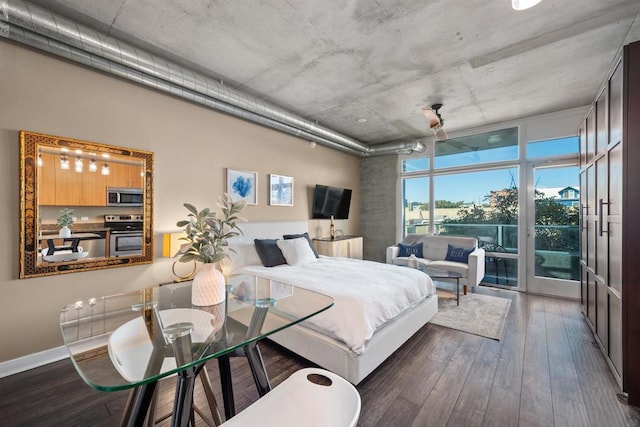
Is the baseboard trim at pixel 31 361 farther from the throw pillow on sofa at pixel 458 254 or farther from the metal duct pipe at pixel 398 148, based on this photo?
the metal duct pipe at pixel 398 148

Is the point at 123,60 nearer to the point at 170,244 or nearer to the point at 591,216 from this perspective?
the point at 170,244

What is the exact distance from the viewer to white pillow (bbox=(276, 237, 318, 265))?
378 centimetres

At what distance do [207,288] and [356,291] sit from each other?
1.27m

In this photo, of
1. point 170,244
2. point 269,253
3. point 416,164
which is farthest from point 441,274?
point 170,244

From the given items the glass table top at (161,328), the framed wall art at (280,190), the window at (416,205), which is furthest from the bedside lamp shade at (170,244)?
the window at (416,205)

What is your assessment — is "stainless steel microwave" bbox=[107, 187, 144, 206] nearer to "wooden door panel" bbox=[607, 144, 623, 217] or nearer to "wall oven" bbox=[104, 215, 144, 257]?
"wall oven" bbox=[104, 215, 144, 257]

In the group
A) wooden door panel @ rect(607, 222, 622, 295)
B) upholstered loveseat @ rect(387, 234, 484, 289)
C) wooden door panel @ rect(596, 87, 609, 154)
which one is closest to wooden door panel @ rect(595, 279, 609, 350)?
wooden door panel @ rect(607, 222, 622, 295)

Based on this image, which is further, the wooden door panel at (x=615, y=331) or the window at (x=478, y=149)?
the window at (x=478, y=149)

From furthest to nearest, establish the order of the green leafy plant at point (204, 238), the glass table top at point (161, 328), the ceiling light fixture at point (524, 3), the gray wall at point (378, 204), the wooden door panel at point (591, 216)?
the gray wall at point (378, 204)
the wooden door panel at point (591, 216)
the ceiling light fixture at point (524, 3)
the green leafy plant at point (204, 238)
the glass table top at point (161, 328)

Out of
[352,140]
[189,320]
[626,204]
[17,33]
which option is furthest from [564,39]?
[17,33]

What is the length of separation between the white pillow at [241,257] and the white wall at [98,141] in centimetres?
60

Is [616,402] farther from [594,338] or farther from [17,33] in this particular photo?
[17,33]

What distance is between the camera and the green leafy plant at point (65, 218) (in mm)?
2535

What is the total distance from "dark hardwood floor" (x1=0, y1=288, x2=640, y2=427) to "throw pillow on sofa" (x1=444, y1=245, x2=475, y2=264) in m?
1.91
